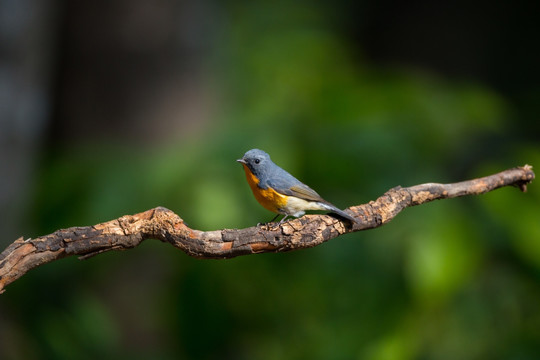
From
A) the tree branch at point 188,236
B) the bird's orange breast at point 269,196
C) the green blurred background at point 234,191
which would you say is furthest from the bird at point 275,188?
the green blurred background at point 234,191

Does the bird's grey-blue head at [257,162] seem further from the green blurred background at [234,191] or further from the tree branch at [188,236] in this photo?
the green blurred background at [234,191]

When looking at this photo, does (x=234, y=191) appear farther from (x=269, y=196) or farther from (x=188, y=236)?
(x=188, y=236)

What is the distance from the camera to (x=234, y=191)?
311 cm

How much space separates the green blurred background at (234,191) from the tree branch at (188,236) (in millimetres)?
972

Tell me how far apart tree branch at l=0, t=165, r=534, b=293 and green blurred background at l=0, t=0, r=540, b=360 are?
3.19 feet

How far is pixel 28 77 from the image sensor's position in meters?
4.60

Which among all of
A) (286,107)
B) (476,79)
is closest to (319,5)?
(476,79)

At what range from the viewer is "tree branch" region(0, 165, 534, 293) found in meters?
1.57

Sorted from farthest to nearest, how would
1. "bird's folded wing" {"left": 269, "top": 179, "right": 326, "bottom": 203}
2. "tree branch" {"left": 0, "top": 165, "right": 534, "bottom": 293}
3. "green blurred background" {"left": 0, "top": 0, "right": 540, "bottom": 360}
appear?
"green blurred background" {"left": 0, "top": 0, "right": 540, "bottom": 360} → "bird's folded wing" {"left": 269, "top": 179, "right": 326, "bottom": 203} → "tree branch" {"left": 0, "top": 165, "right": 534, "bottom": 293}

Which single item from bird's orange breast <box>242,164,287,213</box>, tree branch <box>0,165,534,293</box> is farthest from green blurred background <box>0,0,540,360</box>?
tree branch <box>0,165,534,293</box>

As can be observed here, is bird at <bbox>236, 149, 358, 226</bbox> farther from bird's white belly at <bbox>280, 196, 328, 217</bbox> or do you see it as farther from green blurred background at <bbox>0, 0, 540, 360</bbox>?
green blurred background at <bbox>0, 0, 540, 360</bbox>

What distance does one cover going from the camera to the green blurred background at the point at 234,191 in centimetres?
315

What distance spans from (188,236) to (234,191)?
4.65 ft

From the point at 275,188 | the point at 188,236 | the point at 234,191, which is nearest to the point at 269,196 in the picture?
the point at 275,188
